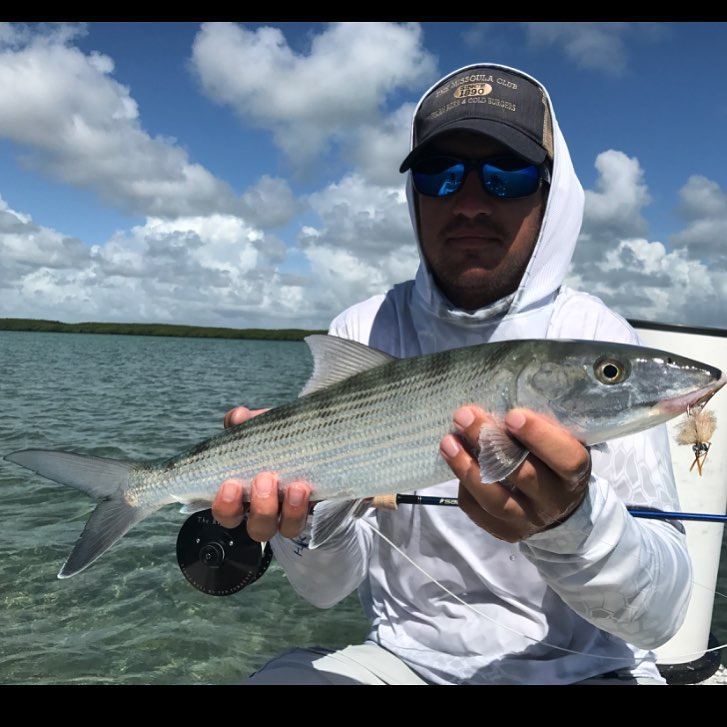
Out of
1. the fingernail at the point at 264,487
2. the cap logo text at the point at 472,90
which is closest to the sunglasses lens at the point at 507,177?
the cap logo text at the point at 472,90

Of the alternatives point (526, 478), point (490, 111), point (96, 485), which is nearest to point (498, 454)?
point (526, 478)

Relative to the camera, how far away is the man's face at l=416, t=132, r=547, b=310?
3.57 metres

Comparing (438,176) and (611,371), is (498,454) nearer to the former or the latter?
(611,371)

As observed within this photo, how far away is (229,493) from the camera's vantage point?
3.11 m

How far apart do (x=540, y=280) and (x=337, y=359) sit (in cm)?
137

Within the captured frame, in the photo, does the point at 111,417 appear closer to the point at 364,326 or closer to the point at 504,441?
the point at 364,326

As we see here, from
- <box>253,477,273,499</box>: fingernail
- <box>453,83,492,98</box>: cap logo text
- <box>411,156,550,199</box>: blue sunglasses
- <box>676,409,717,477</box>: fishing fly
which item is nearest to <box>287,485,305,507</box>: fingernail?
<box>253,477,273,499</box>: fingernail

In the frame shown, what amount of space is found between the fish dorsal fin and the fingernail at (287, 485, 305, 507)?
0.52 meters

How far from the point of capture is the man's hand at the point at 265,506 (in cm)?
303

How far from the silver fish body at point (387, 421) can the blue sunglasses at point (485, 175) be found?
1163mm

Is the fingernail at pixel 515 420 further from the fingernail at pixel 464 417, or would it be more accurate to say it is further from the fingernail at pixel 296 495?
the fingernail at pixel 296 495

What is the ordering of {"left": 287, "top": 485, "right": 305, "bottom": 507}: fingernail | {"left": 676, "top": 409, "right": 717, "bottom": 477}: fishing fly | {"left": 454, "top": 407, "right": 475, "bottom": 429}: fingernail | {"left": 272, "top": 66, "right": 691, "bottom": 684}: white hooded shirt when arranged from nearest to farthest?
1. {"left": 454, "top": 407, "right": 475, "bottom": 429}: fingernail
2. {"left": 272, "top": 66, "right": 691, "bottom": 684}: white hooded shirt
3. {"left": 287, "top": 485, "right": 305, "bottom": 507}: fingernail
4. {"left": 676, "top": 409, "right": 717, "bottom": 477}: fishing fly

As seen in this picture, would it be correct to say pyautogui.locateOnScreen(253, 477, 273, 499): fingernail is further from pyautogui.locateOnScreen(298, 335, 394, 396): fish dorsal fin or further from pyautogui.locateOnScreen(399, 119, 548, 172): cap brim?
pyautogui.locateOnScreen(399, 119, 548, 172): cap brim
